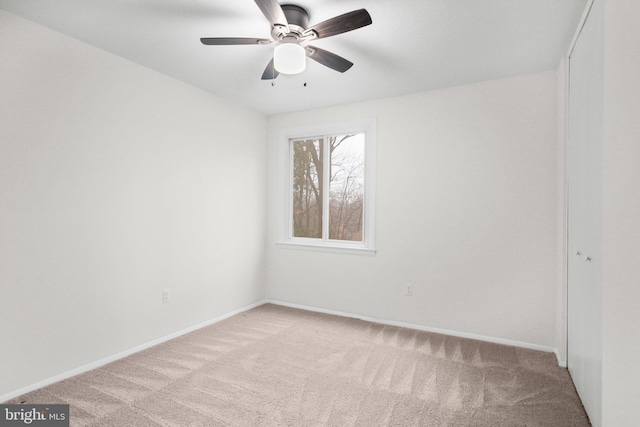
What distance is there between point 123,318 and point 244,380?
3.98 ft

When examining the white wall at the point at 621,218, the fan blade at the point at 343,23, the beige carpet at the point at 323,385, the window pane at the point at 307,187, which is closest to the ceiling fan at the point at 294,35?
the fan blade at the point at 343,23

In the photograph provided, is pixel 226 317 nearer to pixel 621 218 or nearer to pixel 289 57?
pixel 289 57

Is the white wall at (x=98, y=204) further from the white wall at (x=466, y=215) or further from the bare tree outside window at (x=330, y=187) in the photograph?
the white wall at (x=466, y=215)

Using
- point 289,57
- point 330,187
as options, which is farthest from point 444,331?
point 289,57

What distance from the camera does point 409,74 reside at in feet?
9.66

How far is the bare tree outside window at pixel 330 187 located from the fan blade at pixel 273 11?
2.14 meters

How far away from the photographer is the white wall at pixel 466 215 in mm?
2879

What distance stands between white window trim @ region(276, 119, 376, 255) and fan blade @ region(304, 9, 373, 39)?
1784 millimetres

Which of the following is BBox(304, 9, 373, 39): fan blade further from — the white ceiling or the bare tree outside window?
the bare tree outside window

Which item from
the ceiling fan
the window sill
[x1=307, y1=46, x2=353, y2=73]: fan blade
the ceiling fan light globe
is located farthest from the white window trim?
the ceiling fan light globe

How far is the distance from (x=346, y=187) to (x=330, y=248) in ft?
2.53

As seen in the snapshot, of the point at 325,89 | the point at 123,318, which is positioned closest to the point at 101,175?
the point at 123,318

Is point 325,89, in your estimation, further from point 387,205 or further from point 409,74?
point 387,205
